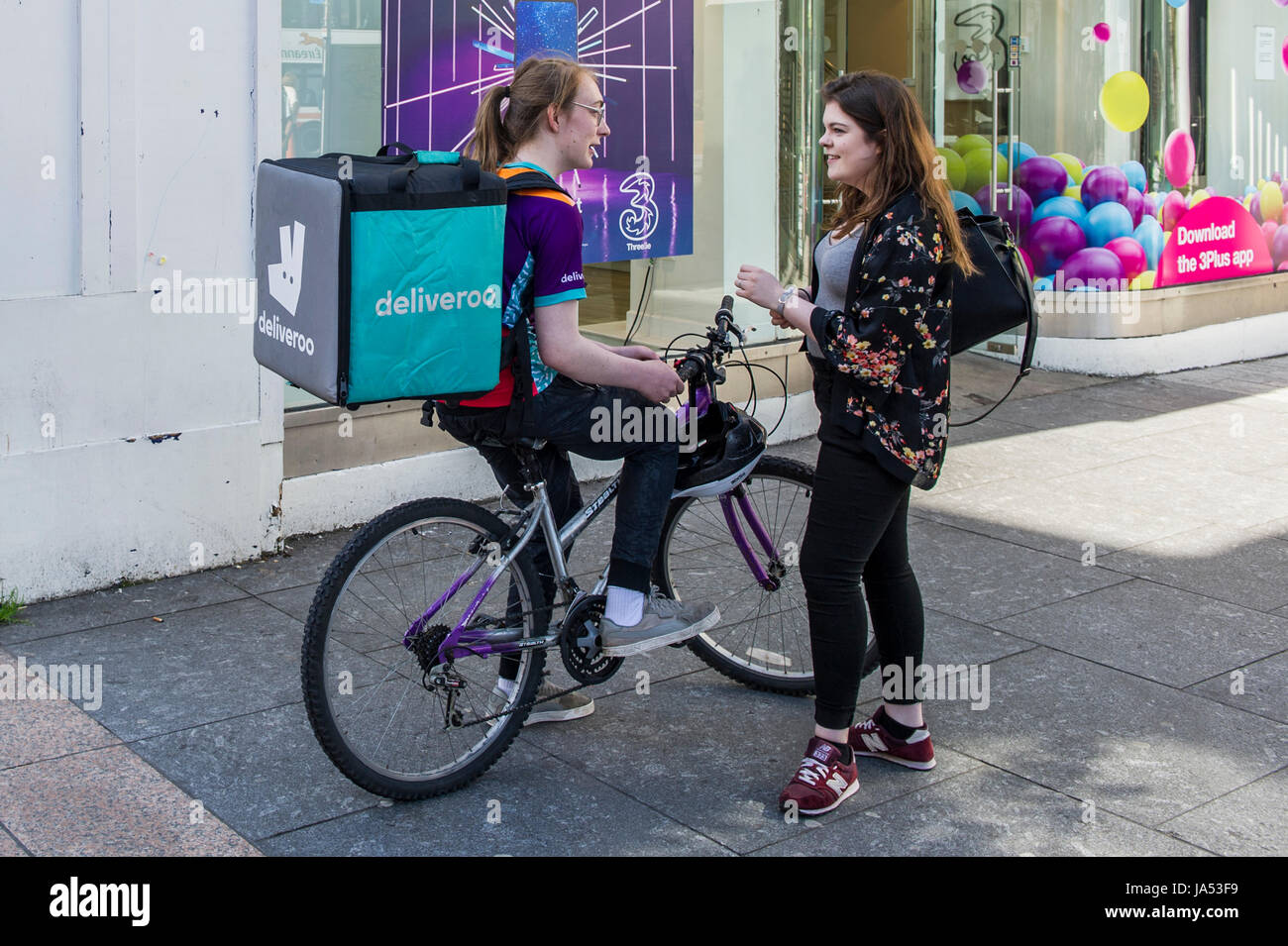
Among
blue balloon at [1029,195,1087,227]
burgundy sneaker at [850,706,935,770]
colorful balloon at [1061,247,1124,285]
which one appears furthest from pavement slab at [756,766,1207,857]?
blue balloon at [1029,195,1087,227]

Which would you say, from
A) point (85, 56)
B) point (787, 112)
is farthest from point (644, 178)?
point (85, 56)

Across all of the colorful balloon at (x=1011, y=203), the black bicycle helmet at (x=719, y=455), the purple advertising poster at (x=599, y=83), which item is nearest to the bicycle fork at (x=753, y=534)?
the black bicycle helmet at (x=719, y=455)

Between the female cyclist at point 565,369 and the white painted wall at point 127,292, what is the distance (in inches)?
83.6

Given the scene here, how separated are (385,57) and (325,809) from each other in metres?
3.79

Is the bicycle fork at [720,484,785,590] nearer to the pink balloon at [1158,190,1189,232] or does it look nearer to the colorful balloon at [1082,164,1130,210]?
the colorful balloon at [1082,164,1130,210]

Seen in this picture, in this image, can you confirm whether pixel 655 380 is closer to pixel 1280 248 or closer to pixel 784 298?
pixel 784 298

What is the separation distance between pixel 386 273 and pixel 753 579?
1743mm

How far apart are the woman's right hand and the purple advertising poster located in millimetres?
2794

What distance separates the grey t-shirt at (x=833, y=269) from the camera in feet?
12.9

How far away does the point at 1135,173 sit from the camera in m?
10.8

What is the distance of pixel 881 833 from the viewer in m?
3.90

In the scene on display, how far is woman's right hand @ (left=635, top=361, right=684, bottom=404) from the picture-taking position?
13.1 ft

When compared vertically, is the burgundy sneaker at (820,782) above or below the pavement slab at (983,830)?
above

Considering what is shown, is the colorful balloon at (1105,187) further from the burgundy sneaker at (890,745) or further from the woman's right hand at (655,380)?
the woman's right hand at (655,380)
